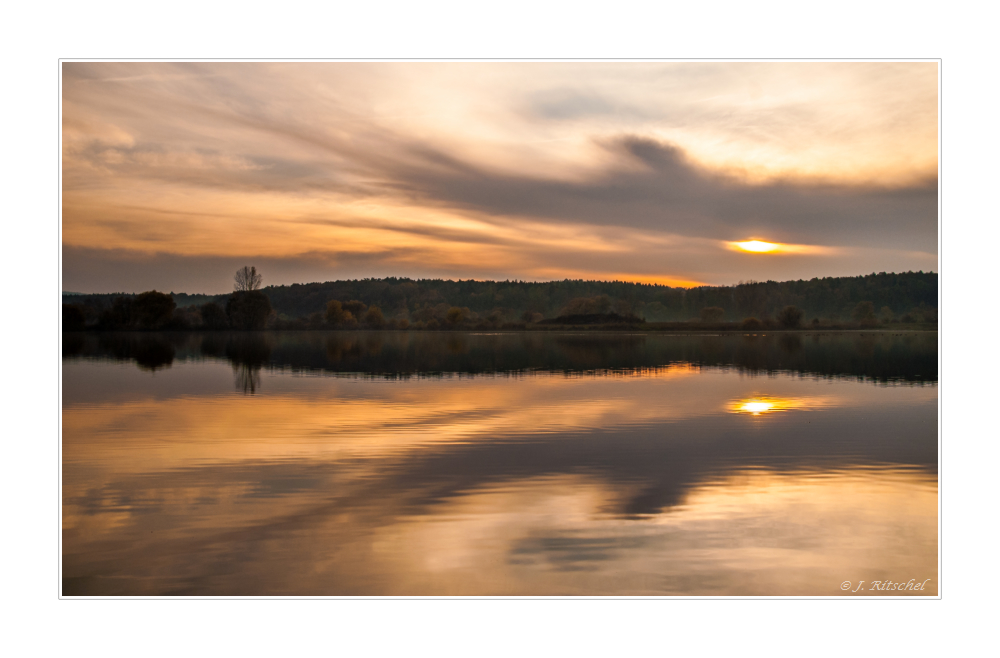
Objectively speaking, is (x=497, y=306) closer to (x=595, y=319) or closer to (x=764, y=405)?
(x=595, y=319)

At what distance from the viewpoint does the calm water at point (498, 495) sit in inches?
295

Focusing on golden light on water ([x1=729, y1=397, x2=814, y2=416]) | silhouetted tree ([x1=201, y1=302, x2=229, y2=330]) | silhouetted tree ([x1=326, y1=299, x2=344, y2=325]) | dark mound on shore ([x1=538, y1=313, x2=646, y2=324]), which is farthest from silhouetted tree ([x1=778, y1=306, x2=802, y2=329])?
silhouetted tree ([x1=201, y1=302, x2=229, y2=330])

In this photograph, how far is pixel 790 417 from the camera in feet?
54.3

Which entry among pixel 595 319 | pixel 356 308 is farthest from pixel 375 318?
pixel 595 319

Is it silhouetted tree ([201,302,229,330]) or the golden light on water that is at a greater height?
silhouetted tree ([201,302,229,330])

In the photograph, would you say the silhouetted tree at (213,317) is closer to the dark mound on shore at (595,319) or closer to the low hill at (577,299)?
the low hill at (577,299)

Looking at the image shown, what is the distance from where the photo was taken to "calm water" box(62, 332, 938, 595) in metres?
7.49

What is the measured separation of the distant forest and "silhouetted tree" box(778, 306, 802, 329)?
0.15m

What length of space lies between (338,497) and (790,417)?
1263 centimetres

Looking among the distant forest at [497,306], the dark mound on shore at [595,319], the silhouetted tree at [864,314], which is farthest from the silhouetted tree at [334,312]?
the silhouetted tree at [864,314]

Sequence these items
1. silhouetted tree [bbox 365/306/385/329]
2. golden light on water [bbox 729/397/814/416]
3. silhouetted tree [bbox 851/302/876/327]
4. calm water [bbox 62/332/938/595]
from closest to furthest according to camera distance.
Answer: calm water [bbox 62/332/938/595] < golden light on water [bbox 729/397/814/416] < silhouetted tree [bbox 365/306/385/329] < silhouetted tree [bbox 851/302/876/327]

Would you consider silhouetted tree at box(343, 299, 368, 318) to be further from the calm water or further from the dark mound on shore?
the calm water

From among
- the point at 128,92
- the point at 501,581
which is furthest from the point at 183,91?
the point at 501,581
